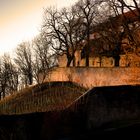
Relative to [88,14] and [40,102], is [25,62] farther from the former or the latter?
[40,102]

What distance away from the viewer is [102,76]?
28.8m

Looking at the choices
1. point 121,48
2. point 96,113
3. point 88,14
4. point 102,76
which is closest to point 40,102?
point 102,76

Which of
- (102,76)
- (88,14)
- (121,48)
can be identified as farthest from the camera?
(88,14)

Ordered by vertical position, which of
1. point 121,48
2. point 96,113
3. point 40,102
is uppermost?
point 121,48

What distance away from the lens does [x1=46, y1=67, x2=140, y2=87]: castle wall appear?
84.3ft

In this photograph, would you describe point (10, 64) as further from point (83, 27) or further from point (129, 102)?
point (129, 102)

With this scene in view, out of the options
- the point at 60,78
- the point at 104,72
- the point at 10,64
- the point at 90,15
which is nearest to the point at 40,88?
the point at 104,72

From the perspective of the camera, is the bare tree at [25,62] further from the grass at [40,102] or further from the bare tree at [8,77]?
the grass at [40,102]

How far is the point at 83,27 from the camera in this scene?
4544 cm

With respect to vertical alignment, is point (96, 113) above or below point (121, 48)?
below

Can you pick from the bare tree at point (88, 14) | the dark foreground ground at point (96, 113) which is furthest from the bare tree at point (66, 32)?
the dark foreground ground at point (96, 113)

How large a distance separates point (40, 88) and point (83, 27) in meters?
19.2

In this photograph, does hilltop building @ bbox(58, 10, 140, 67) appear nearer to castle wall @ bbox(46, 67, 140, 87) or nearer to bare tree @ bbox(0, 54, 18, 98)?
castle wall @ bbox(46, 67, 140, 87)

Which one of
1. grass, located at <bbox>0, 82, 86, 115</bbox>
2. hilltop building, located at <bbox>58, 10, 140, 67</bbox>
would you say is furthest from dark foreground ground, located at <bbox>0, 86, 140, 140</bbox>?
hilltop building, located at <bbox>58, 10, 140, 67</bbox>
